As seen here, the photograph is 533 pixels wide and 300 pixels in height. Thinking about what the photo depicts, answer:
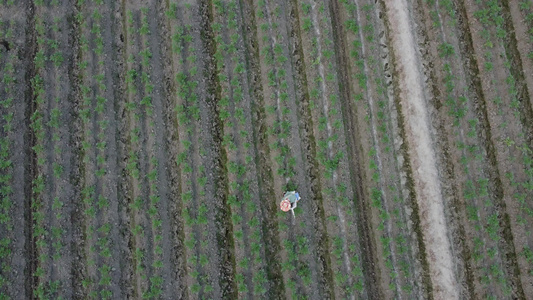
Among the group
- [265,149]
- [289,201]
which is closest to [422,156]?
[289,201]

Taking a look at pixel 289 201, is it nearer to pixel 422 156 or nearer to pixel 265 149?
pixel 265 149

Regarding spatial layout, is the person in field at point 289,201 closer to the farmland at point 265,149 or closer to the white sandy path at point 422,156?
the farmland at point 265,149

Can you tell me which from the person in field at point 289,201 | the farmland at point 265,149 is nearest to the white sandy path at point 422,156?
the farmland at point 265,149

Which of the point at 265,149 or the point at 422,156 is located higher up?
the point at 265,149

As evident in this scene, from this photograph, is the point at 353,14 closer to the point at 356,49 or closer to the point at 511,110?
the point at 356,49

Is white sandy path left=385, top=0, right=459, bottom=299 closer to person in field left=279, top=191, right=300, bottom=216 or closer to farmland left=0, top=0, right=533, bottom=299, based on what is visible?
farmland left=0, top=0, right=533, bottom=299

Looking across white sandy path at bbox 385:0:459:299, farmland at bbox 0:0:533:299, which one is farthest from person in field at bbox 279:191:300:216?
white sandy path at bbox 385:0:459:299
